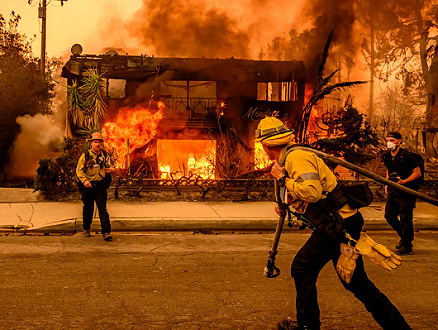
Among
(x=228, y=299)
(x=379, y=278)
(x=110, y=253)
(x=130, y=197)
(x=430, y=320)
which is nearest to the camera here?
(x=430, y=320)

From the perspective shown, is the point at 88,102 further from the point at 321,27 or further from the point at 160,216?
the point at 321,27

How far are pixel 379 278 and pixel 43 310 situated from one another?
11.7 feet

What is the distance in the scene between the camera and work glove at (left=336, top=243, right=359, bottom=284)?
11.1 feet

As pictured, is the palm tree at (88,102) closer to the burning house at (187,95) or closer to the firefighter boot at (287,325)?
the burning house at (187,95)

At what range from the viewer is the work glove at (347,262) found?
11.1 ft

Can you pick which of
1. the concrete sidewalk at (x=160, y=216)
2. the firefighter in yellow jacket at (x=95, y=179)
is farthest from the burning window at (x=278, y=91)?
the firefighter in yellow jacket at (x=95, y=179)

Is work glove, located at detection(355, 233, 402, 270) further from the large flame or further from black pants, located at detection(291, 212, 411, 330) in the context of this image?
the large flame

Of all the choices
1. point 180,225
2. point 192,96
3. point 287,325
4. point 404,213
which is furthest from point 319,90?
point 287,325

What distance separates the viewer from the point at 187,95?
62.1 ft

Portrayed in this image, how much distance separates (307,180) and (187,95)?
52.3 feet

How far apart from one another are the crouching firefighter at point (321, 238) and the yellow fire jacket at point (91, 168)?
14.0 ft

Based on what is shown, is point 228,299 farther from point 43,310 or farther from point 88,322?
point 43,310

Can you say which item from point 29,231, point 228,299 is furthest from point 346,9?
point 228,299

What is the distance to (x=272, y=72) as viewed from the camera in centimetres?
1884
